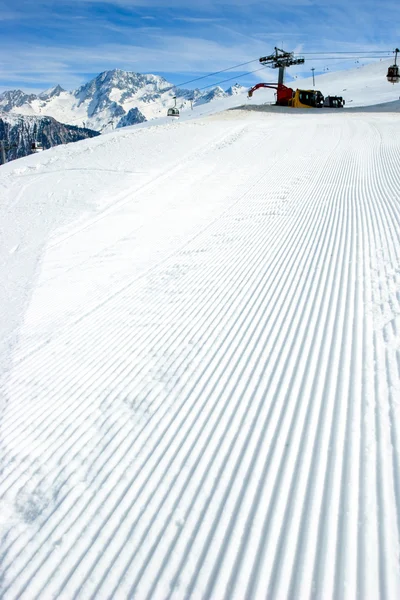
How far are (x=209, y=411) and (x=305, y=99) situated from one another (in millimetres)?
37227

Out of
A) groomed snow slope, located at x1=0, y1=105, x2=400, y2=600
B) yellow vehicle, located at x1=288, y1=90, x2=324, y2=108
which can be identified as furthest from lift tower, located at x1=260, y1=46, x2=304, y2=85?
groomed snow slope, located at x1=0, y1=105, x2=400, y2=600

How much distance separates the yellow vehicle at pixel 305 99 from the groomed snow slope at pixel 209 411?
28.5 meters

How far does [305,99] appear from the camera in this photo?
36031mm

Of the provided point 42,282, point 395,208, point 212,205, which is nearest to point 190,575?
point 42,282

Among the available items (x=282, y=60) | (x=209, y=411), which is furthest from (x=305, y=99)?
(x=209, y=411)

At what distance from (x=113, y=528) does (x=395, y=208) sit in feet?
28.9

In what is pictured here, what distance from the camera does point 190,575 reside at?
2869 millimetres

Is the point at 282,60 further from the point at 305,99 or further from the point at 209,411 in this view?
the point at 209,411

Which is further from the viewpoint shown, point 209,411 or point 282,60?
point 282,60

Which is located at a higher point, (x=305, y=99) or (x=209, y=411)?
(x=305, y=99)

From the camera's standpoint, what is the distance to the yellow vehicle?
3578cm

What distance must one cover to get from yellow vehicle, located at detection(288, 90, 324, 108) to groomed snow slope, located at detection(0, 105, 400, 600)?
28.5 metres

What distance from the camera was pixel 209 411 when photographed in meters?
4.36

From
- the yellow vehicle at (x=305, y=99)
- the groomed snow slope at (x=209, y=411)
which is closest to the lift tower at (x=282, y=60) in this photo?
the yellow vehicle at (x=305, y=99)
